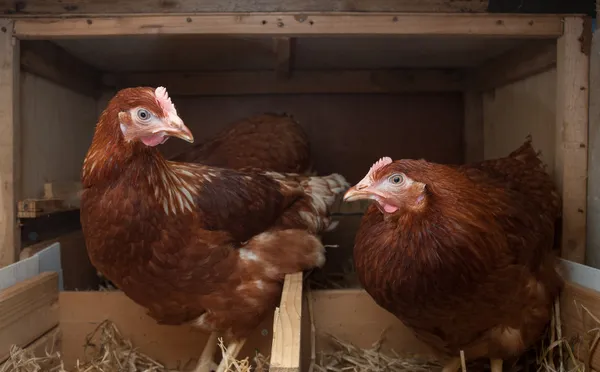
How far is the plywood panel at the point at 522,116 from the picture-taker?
2.05 metres

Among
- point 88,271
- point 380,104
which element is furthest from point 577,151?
point 88,271

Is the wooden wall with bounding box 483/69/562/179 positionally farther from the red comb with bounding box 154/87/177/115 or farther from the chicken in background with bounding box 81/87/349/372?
the red comb with bounding box 154/87/177/115

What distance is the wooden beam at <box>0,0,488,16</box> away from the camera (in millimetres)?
1829

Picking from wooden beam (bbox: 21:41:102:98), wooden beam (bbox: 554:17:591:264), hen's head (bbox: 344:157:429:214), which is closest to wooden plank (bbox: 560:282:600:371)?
wooden beam (bbox: 554:17:591:264)

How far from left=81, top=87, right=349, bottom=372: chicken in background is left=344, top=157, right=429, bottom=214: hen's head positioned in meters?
0.47

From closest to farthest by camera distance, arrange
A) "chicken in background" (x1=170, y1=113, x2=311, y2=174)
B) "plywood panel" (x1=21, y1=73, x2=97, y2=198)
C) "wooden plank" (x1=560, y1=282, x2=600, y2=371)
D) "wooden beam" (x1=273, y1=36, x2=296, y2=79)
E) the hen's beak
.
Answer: the hen's beak < "wooden plank" (x1=560, y1=282, x2=600, y2=371) < "plywood panel" (x1=21, y1=73, x2=97, y2=198) < "wooden beam" (x1=273, y1=36, x2=296, y2=79) < "chicken in background" (x1=170, y1=113, x2=311, y2=174)

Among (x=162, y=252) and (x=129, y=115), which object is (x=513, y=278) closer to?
(x=162, y=252)

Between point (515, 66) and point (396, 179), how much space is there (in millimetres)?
1271

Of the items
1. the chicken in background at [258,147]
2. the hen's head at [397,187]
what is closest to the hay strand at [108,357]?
the hen's head at [397,187]

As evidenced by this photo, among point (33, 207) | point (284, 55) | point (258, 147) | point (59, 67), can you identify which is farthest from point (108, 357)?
point (284, 55)

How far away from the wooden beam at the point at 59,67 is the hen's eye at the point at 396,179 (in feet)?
4.89

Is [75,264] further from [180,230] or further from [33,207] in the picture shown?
[180,230]

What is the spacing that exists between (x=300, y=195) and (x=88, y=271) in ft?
3.99

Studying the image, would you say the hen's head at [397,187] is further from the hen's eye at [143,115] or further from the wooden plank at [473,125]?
the wooden plank at [473,125]
